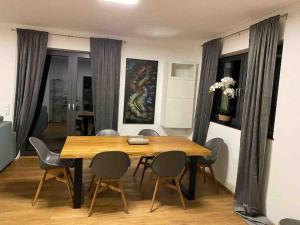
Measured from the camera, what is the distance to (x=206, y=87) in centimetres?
432

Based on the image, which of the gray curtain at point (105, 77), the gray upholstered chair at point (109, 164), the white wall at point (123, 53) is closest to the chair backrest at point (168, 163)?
the gray upholstered chair at point (109, 164)

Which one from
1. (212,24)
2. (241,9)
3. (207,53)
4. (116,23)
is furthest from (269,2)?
(116,23)

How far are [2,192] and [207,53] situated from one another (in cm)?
392

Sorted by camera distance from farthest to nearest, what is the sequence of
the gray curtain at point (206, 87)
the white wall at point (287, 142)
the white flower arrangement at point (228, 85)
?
the gray curtain at point (206, 87), the white flower arrangement at point (228, 85), the white wall at point (287, 142)

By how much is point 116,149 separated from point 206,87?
2208 millimetres

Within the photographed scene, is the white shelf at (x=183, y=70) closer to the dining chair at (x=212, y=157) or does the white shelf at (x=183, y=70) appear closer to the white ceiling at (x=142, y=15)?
the white ceiling at (x=142, y=15)

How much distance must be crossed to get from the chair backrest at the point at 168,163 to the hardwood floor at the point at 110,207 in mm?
496

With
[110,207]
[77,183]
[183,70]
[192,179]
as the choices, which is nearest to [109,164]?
[77,183]

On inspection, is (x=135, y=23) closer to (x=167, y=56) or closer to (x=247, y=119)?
(x=167, y=56)

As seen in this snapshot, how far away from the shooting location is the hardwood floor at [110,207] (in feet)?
8.75

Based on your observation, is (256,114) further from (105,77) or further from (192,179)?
(105,77)

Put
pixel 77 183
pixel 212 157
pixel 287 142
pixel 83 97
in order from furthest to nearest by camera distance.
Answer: pixel 83 97 < pixel 212 157 < pixel 77 183 < pixel 287 142

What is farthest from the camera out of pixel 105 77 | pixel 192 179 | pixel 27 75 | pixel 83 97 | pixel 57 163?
pixel 83 97

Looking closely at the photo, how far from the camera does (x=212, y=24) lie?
360 centimetres
